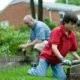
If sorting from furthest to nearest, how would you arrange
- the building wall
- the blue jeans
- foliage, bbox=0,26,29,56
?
the building wall → foliage, bbox=0,26,29,56 → the blue jeans

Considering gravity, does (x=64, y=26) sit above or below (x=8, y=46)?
above

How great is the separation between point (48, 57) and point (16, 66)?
4.13 m

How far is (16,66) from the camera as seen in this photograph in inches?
480

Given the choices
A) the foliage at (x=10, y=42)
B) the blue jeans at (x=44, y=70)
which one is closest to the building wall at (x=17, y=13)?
the foliage at (x=10, y=42)

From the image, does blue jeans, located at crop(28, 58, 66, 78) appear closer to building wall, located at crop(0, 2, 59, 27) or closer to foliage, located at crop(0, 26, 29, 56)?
foliage, located at crop(0, 26, 29, 56)

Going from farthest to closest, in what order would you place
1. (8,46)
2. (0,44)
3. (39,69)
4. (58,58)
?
(0,44) < (8,46) < (39,69) < (58,58)

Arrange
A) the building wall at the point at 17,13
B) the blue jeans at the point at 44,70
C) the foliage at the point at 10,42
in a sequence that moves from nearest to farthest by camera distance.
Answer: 1. the blue jeans at the point at 44,70
2. the foliage at the point at 10,42
3. the building wall at the point at 17,13

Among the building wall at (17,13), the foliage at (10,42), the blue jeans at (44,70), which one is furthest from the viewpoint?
the building wall at (17,13)

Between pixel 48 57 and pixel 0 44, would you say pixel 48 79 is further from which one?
pixel 0 44

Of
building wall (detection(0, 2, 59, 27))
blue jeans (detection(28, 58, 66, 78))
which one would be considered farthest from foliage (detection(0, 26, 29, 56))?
building wall (detection(0, 2, 59, 27))

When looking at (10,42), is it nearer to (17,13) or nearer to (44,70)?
(44,70)

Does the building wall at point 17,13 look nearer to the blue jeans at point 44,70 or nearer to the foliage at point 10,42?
the foliage at point 10,42

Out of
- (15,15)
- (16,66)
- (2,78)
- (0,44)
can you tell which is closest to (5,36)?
(0,44)

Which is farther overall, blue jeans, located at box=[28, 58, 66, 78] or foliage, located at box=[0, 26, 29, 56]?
foliage, located at box=[0, 26, 29, 56]
